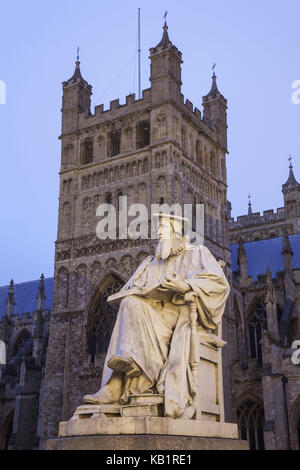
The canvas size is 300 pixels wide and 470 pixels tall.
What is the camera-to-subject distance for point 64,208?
2716 centimetres

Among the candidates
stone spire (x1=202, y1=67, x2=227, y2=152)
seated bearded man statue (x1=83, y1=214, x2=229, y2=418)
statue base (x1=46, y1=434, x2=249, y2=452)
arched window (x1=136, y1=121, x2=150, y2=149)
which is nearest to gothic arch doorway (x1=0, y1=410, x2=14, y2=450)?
arched window (x1=136, y1=121, x2=150, y2=149)

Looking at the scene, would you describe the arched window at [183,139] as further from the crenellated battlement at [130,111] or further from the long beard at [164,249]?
the long beard at [164,249]

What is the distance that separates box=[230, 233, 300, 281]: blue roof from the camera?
103ft

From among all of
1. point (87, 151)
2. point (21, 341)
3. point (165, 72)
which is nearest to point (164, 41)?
point (165, 72)

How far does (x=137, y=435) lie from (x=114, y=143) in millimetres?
23653

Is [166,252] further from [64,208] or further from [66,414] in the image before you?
[64,208]

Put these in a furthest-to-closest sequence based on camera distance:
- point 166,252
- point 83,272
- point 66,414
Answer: point 83,272, point 66,414, point 166,252

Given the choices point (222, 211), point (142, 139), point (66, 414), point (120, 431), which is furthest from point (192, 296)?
point (222, 211)

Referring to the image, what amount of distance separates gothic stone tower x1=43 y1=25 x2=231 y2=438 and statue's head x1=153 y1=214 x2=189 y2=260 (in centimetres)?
1761

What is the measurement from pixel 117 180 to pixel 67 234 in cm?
329

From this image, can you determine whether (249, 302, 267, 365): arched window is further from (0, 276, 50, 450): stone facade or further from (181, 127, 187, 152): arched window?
(0, 276, 50, 450): stone facade

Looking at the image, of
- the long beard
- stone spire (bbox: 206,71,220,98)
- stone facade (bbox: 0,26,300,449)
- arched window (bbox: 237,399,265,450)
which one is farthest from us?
stone spire (bbox: 206,71,220,98)

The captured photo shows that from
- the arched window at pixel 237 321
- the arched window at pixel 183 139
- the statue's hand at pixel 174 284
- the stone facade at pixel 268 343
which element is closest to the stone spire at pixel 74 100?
the arched window at pixel 183 139

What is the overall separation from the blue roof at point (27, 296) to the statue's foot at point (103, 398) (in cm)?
3260
